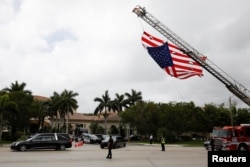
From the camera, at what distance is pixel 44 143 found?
3406cm

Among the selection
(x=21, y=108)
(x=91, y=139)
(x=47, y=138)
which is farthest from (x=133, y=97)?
(x=47, y=138)

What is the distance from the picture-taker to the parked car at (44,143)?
3344 cm

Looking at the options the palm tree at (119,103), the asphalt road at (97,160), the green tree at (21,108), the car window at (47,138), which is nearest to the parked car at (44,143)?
the car window at (47,138)

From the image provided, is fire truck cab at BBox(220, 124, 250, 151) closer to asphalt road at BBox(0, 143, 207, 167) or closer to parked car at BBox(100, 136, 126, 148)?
asphalt road at BBox(0, 143, 207, 167)

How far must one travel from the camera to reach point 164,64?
28422mm

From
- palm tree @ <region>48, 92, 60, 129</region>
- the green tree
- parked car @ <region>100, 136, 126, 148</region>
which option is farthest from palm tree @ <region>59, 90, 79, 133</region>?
parked car @ <region>100, 136, 126, 148</region>

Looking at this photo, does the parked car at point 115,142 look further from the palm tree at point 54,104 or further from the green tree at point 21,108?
the palm tree at point 54,104

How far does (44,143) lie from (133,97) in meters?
63.5

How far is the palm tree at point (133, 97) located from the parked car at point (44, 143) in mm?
61097

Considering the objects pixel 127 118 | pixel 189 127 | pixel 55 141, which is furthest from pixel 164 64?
pixel 127 118

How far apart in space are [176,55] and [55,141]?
545 inches

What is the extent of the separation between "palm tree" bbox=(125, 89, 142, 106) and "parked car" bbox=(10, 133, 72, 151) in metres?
61.1

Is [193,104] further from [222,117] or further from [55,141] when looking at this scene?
[55,141]

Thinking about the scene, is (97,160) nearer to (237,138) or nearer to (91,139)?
(237,138)
